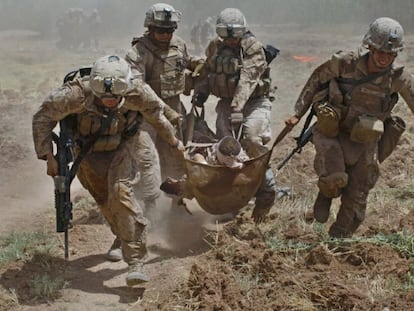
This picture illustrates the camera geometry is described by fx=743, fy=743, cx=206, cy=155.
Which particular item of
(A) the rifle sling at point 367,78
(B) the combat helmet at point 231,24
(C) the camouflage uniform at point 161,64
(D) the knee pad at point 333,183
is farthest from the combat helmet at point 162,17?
(D) the knee pad at point 333,183

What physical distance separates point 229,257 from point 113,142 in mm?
1248

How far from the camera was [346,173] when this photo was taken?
6.32m

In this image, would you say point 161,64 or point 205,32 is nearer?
point 161,64

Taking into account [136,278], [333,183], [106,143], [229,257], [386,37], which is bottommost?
[136,278]

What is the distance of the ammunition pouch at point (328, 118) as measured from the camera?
6.16 meters

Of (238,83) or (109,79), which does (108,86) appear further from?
(238,83)

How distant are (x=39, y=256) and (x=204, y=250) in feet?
4.67

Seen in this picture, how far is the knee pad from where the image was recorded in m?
6.20

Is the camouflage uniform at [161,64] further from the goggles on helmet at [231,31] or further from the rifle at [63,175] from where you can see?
the rifle at [63,175]

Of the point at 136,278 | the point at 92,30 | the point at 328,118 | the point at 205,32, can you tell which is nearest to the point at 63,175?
the point at 136,278

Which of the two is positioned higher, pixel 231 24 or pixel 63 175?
pixel 231 24

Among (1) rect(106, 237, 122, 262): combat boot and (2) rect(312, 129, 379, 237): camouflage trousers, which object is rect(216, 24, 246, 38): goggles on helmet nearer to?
(2) rect(312, 129, 379, 237): camouflage trousers

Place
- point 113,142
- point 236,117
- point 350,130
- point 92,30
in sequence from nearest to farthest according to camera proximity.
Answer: point 113,142 < point 350,130 < point 236,117 < point 92,30

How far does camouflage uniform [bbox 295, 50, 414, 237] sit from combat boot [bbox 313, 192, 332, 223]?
119 millimetres
